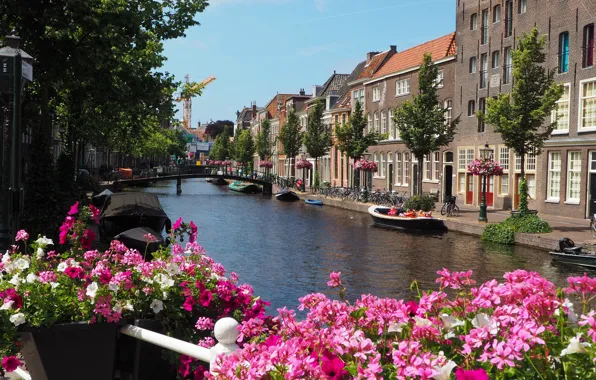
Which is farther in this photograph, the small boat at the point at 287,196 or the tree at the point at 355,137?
the small boat at the point at 287,196

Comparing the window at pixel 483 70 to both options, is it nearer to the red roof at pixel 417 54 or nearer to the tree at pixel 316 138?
the red roof at pixel 417 54

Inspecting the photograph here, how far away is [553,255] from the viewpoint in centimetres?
1956

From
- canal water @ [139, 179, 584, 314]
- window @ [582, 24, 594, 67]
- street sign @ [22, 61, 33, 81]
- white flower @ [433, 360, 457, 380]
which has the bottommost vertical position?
canal water @ [139, 179, 584, 314]

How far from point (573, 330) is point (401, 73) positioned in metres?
48.2

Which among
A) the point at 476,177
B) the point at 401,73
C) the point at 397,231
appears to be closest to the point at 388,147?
the point at 401,73

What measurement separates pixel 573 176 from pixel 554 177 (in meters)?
1.42

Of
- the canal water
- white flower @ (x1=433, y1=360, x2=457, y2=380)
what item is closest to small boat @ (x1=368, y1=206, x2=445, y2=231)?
the canal water

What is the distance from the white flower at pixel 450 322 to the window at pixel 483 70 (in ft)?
120

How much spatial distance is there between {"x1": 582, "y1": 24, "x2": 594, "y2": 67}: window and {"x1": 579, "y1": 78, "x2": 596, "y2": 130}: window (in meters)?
0.87

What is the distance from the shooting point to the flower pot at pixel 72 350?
4109mm

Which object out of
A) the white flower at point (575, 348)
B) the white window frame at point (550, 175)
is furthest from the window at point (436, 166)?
the white flower at point (575, 348)

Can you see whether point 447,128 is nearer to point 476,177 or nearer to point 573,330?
point 476,177

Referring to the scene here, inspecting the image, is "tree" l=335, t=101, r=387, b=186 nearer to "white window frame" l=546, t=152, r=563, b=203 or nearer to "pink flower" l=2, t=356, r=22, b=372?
"white window frame" l=546, t=152, r=563, b=203

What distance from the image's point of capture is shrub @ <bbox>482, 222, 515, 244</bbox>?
23859 mm
